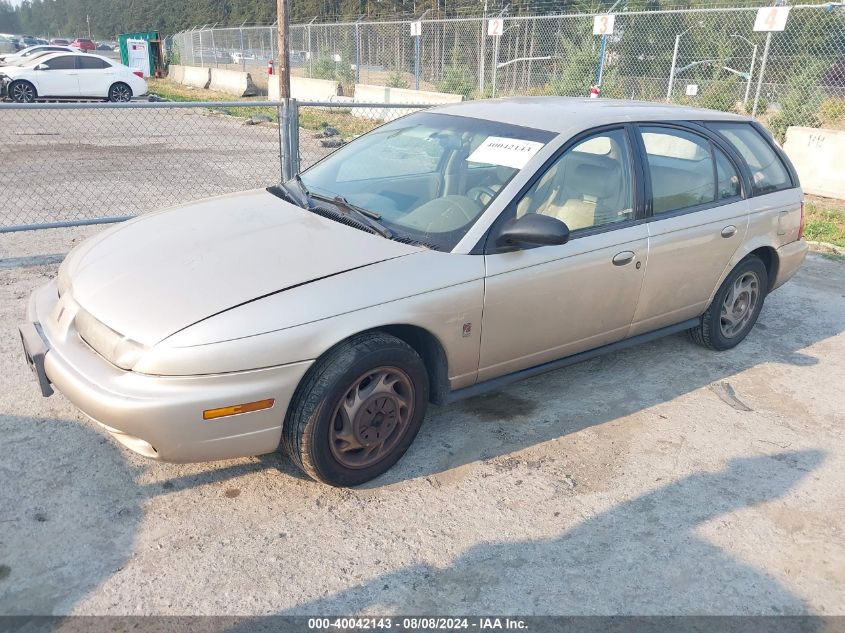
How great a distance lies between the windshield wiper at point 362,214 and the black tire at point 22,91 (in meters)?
20.1

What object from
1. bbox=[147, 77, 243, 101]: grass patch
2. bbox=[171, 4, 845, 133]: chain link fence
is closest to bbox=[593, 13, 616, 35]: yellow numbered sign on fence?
bbox=[171, 4, 845, 133]: chain link fence

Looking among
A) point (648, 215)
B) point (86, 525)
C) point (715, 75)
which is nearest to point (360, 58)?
point (715, 75)

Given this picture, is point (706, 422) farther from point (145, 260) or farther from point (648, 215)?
point (145, 260)

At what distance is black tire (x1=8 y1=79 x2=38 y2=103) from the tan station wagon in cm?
1973

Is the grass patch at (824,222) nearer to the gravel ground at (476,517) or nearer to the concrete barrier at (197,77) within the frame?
the gravel ground at (476,517)

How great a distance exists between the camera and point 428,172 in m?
3.91

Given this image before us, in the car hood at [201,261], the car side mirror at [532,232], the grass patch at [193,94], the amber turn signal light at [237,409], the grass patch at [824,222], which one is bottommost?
the grass patch at [193,94]

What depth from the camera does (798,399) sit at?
4.25 metres

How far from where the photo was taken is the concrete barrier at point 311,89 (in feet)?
73.0

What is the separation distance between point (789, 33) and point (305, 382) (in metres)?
17.2

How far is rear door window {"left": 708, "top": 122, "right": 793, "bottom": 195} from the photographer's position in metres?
4.59

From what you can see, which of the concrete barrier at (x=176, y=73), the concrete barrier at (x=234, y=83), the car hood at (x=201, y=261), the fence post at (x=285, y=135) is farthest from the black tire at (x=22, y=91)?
the car hood at (x=201, y=261)

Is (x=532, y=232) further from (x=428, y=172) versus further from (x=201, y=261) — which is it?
(x=201, y=261)

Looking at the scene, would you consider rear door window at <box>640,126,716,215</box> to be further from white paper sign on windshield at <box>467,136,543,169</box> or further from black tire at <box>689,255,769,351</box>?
white paper sign on windshield at <box>467,136,543,169</box>
